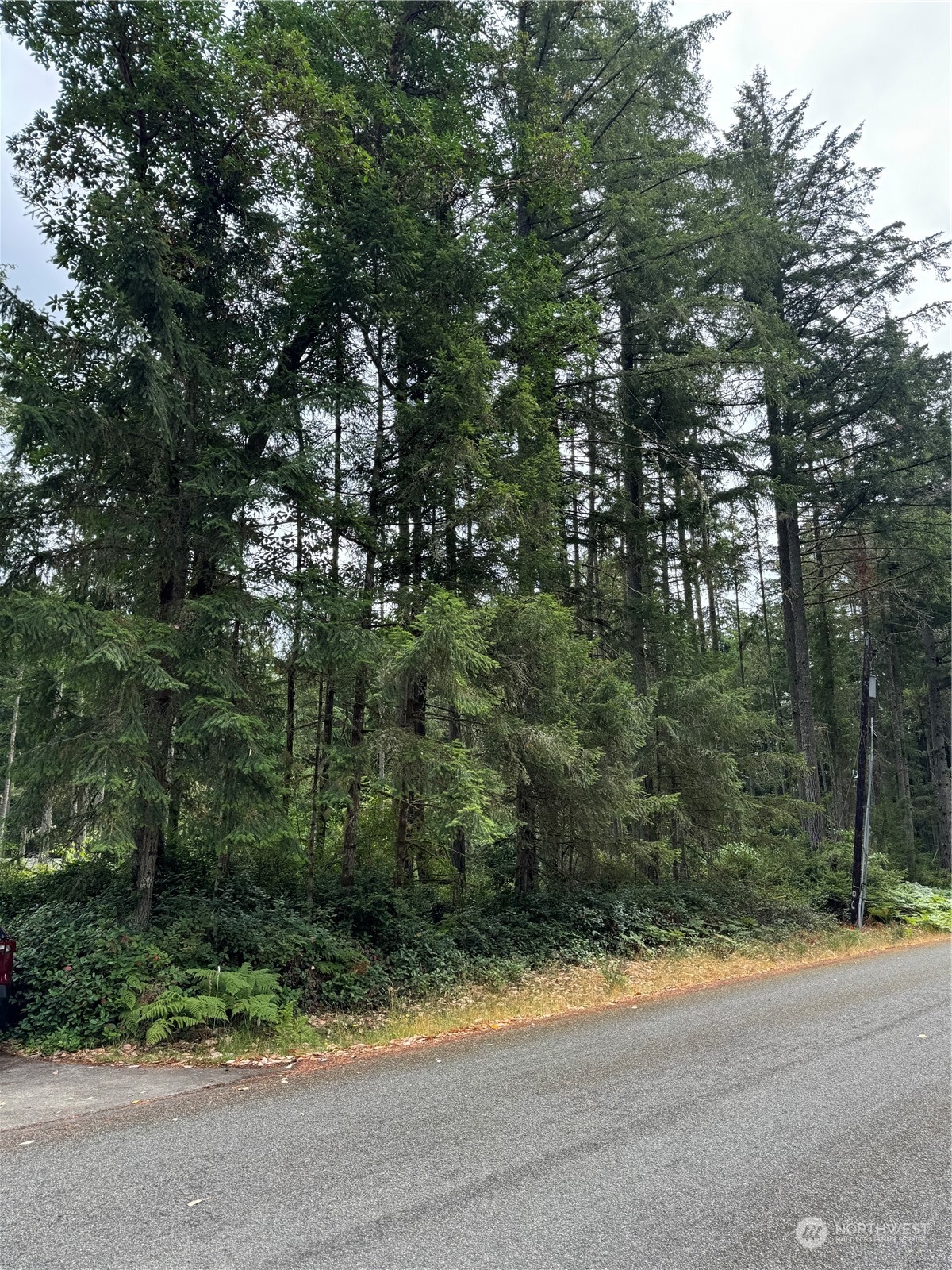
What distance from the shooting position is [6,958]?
6.47 metres

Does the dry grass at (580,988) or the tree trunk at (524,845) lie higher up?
the tree trunk at (524,845)

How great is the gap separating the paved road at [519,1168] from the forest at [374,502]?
2.58 metres

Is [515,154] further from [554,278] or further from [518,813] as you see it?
[518,813]

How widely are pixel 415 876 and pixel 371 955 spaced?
3327 mm

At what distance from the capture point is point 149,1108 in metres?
4.59

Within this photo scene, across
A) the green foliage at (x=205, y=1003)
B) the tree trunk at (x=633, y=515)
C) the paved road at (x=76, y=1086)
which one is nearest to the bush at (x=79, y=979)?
the green foliage at (x=205, y=1003)

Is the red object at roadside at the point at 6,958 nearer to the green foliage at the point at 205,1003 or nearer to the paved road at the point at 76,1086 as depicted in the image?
the paved road at the point at 76,1086

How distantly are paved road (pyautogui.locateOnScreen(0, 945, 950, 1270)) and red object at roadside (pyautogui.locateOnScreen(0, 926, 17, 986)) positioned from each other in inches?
112

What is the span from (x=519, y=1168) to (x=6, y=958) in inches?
214

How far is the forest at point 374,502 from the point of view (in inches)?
291

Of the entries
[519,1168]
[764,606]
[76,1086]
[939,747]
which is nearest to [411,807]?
[76,1086]

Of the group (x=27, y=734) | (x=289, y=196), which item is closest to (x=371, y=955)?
(x=27, y=734)

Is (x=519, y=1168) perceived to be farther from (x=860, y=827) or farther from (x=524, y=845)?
(x=860, y=827)

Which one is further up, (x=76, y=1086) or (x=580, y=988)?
(x=76, y=1086)
